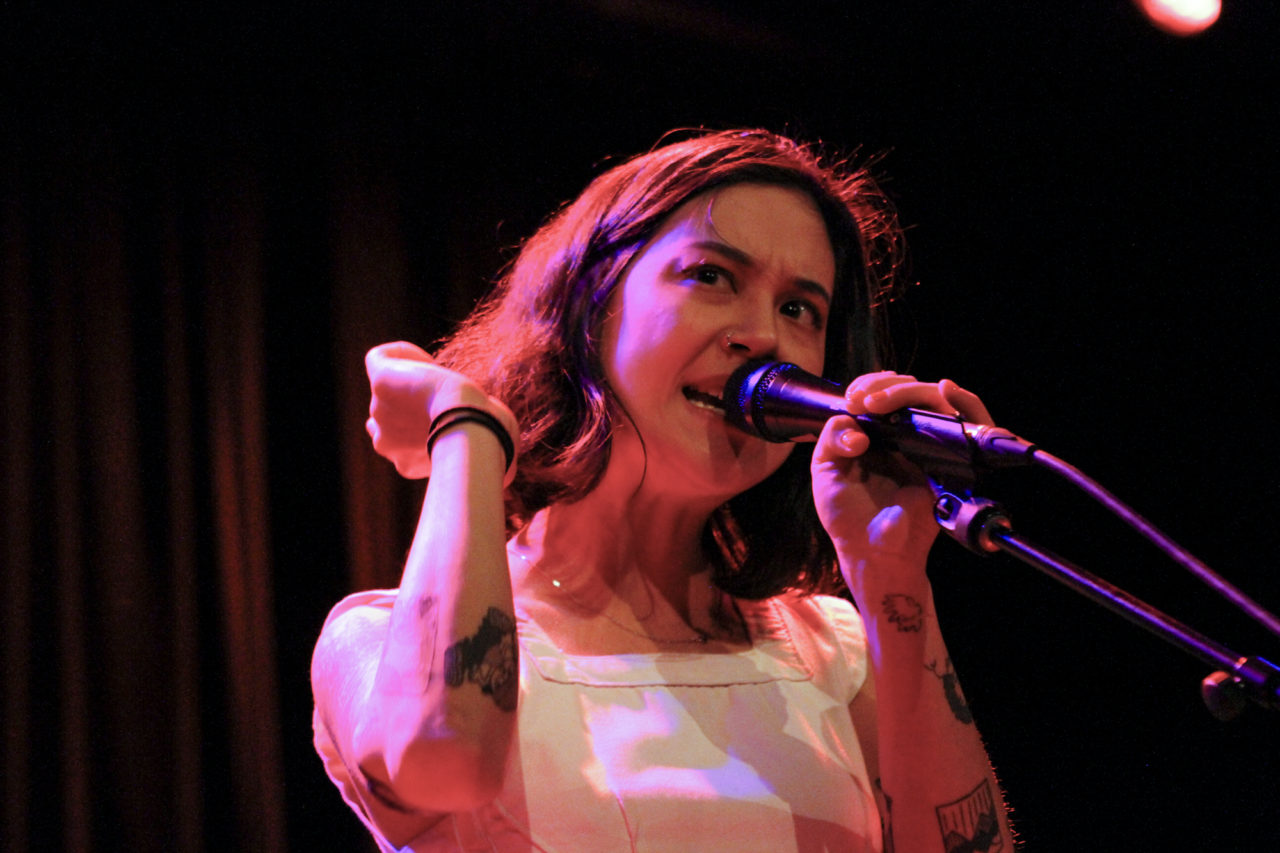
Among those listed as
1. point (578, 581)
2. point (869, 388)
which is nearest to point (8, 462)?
point (578, 581)

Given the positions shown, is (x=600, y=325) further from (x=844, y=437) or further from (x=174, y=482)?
(x=174, y=482)

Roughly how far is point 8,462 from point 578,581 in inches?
51.1

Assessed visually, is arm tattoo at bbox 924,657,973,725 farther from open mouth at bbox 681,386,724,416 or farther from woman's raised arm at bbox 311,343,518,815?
woman's raised arm at bbox 311,343,518,815

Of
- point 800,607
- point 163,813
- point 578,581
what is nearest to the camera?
point 578,581

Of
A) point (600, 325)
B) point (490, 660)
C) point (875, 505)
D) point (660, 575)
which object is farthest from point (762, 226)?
point (490, 660)

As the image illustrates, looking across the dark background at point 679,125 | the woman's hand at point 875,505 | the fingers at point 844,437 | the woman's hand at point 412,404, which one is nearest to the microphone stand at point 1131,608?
the fingers at point 844,437

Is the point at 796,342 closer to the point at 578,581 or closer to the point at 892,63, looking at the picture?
the point at 578,581

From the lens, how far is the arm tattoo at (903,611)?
124cm

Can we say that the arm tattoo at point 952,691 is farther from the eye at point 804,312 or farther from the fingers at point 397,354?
the fingers at point 397,354

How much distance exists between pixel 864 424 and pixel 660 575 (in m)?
0.56

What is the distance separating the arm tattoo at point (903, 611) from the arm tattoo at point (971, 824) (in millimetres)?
247

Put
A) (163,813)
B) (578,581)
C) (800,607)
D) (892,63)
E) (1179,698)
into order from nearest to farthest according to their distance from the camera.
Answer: (578,581), (800,607), (163,813), (1179,698), (892,63)

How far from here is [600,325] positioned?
55.9 inches

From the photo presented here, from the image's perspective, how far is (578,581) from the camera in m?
1.39
